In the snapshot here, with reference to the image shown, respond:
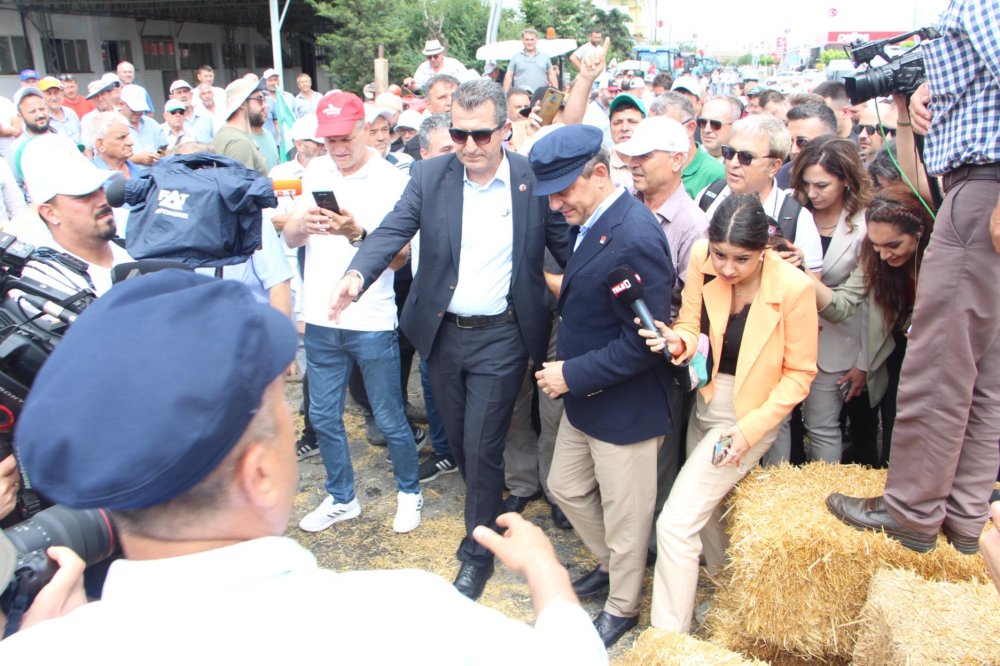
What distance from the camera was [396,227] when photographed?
368 centimetres

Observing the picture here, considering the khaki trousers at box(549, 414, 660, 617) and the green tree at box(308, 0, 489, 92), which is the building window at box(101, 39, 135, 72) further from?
the khaki trousers at box(549, 414, 660, 617)

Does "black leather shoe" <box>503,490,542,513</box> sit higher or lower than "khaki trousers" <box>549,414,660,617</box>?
lower

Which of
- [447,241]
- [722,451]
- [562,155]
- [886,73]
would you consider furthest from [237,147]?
[886,73]

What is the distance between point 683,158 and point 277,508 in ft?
10.5

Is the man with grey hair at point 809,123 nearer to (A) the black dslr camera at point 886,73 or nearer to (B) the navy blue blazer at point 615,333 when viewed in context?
(A) the black dslr camera at point 886,73

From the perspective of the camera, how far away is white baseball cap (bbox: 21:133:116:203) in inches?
124

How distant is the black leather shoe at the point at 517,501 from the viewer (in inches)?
172

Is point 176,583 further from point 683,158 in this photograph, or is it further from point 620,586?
Answer: point 683,158

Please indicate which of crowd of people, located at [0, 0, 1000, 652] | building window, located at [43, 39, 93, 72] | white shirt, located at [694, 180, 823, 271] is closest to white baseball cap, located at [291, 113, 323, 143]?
crowd of people, located at [0, 0, 1000, 652]

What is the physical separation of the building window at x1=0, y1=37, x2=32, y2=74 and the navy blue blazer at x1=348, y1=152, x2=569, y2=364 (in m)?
16.5

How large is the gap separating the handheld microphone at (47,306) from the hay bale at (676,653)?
2231 mm

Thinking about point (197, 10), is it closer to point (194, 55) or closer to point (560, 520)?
point (194, 55)

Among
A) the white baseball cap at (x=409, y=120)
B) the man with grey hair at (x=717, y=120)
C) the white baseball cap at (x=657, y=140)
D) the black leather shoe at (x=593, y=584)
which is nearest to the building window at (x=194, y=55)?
the white baseball cap at (x=409, y=120)

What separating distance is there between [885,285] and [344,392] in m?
2.83
